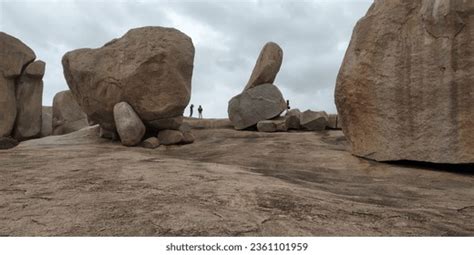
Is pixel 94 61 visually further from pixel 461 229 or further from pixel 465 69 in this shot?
pixel 461 229

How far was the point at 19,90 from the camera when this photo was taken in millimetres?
10109

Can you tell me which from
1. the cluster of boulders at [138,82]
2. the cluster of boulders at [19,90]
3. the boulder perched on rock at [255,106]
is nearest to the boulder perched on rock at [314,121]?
the boulder perched on rock at [255,106]

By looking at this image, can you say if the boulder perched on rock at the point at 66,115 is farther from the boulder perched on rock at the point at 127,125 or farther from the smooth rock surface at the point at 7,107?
the boulder perched on rock at the point at 127,125

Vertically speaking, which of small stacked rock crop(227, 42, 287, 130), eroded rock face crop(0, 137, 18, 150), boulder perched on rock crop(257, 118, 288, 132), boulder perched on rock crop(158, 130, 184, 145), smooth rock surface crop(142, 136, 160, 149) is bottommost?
eroded rock face crop(0, 137, 18, 150)

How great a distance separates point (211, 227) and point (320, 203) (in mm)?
1063

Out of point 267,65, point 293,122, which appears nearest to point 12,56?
point 267,65

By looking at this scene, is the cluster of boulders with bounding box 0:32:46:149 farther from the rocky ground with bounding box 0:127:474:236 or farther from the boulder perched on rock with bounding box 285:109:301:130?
the boulder perched on rock with bounding box 285:109:301:130

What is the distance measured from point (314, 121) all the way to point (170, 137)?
386cm

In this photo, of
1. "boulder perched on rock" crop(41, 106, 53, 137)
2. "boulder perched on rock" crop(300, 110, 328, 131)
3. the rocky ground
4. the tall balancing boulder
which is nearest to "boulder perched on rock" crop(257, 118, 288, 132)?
"boulder perched on rock" crop(300, 110, 328, 131)

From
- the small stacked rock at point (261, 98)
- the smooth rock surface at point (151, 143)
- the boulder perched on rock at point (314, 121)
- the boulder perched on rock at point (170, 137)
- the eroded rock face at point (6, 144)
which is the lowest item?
the eroded rock face at point (6, 144)

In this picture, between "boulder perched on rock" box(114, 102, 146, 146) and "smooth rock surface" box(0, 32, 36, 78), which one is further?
"smooth rock surface" box(0, 32, 36, 78)

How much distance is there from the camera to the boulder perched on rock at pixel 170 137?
8.17 m

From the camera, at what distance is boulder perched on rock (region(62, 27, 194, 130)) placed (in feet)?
25.9

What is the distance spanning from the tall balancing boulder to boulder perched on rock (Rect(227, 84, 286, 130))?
17.7 feet
